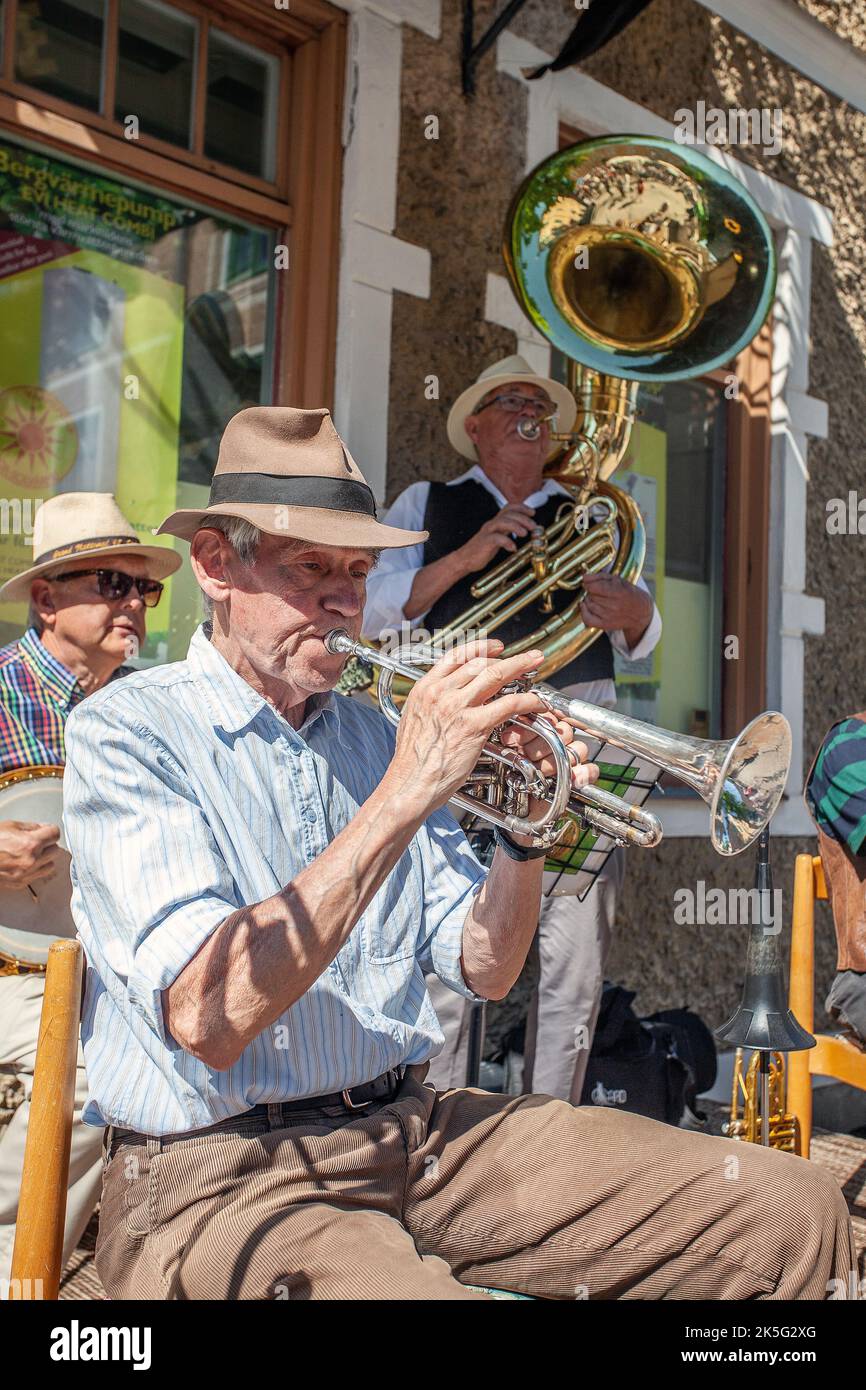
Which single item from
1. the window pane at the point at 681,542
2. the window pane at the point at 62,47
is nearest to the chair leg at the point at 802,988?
the window pane at the point at 681,542

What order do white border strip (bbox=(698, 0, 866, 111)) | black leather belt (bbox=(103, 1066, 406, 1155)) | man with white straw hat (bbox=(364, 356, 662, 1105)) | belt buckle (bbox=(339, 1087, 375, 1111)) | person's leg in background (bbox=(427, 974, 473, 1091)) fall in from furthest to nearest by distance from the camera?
white border strip (bbox=(698, 0, 866, 111)) < man with white straw hat (bbox=(364, 356, 662, 1105)) < person's leg in background (bbox=(427, 974, 473, 1091)) < belt buckle (bbox=(339, 1087, 375, 1111)) < black leather belt (bbox=(103, 1066, 406, 1155))

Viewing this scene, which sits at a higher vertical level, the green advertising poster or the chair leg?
the green advertising poster

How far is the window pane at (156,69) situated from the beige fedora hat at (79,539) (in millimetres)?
1433

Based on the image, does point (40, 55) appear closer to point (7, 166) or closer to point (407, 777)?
point (7, 166)

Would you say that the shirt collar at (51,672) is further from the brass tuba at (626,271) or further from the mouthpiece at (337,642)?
the brass tuba at (626,271)

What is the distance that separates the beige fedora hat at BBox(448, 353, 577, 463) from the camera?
3.69 meters

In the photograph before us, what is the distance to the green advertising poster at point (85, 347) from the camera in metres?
3.52

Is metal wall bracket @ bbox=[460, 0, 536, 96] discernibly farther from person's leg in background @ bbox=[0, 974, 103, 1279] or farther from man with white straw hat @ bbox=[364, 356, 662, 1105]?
person's leg in background @ bbox=[0, 974, 103, 1279]

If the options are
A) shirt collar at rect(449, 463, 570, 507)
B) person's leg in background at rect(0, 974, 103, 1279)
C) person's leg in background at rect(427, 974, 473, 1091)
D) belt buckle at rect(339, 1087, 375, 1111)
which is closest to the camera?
belt buckle at rect(339, 1087, 375, 1111)

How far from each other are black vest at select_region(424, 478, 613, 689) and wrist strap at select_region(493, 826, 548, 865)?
169 centimetres

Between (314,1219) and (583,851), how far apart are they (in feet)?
4.84

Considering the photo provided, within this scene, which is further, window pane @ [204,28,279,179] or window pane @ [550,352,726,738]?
window pane @ [550,352,726,738]

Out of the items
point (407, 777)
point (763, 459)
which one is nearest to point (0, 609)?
point (407, 777)

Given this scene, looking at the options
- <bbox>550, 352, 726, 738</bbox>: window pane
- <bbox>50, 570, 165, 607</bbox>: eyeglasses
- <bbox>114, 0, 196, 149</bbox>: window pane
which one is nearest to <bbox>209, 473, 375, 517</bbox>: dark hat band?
<bbox>50, 570, 165, 607</bbox>: eyeglasses
